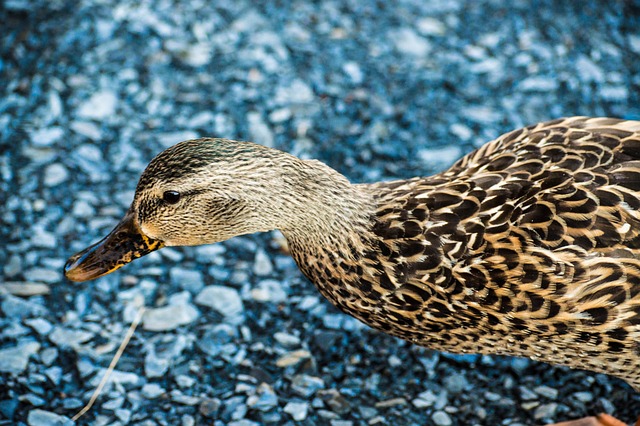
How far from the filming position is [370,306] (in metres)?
2.99

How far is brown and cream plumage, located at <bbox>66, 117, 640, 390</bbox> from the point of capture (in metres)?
2.70

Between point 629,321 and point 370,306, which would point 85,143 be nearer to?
point 370,306

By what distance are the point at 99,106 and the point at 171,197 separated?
2.21 m

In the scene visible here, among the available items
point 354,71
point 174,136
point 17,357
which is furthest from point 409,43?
point 17,357

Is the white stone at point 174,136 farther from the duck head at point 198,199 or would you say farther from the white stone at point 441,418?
the white stone at point 441,418

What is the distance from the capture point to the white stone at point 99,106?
15.8 feet

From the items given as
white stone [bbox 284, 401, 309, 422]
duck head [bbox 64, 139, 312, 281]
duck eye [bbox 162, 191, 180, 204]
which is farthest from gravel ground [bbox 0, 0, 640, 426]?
duck eye [bbox 162, 191, 180, 204]

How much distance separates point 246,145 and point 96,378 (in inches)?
55.2

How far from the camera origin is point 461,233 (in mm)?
2822

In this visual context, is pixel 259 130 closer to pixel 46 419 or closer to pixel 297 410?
pixel 297 410

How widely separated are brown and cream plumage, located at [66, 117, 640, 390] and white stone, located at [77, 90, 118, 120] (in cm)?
191

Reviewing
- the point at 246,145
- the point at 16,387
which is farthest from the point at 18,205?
the point at 246,145

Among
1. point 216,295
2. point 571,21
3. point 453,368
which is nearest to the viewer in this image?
point 453,368

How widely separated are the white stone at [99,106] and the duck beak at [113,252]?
1.93m
